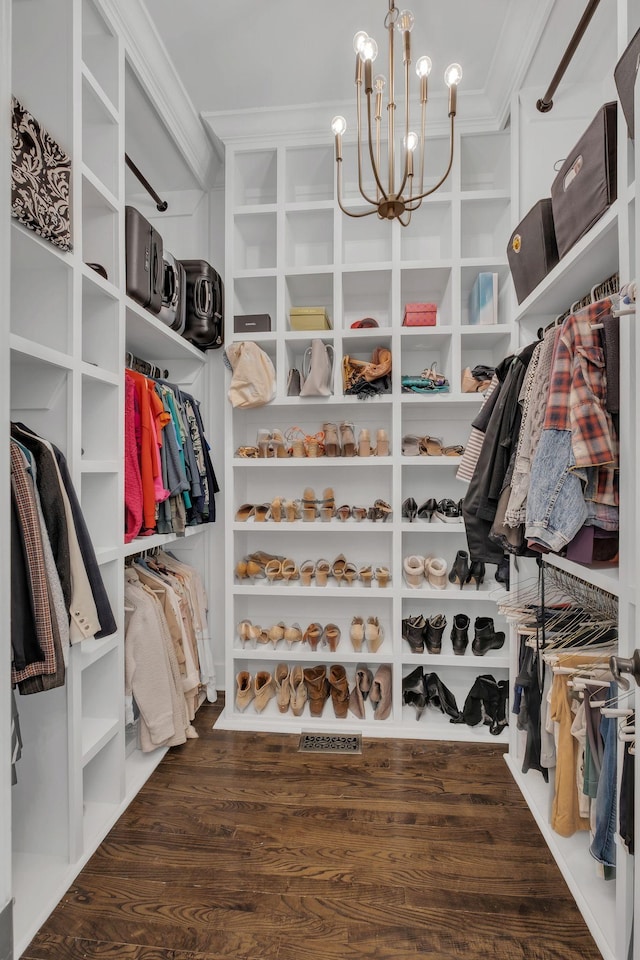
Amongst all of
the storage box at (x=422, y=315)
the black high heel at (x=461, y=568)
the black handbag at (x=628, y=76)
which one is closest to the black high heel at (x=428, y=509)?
the black high heel at (x=461, y=568)

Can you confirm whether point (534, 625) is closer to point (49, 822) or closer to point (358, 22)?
point (49, 822)

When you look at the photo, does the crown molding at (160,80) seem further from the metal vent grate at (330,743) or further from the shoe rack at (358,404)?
the metal vent grate at (330,743)

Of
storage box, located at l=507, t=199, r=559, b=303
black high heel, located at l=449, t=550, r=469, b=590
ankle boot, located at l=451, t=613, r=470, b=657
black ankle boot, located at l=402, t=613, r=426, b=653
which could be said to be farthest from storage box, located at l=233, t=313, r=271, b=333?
ankle boot, located at l=451, t=613, r=470, b=657

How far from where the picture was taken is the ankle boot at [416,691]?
2.45 meters

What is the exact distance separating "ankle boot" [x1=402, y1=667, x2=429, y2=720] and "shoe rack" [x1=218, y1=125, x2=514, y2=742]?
5 centimetres

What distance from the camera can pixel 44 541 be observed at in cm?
134

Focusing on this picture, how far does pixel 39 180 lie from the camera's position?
1385 mm

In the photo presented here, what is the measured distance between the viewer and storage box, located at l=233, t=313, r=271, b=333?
2.52 meters

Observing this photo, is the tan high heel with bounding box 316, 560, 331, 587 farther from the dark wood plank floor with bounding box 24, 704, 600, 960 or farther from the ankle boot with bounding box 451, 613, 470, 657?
the dark wood plank floor with bounding box 24, 704, 600, 960

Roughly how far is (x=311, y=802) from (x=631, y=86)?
2361 mm

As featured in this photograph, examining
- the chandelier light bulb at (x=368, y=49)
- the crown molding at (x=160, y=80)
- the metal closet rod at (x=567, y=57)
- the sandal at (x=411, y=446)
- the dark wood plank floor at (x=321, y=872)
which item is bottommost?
the dark wood plank floor at (x=321, y=872)

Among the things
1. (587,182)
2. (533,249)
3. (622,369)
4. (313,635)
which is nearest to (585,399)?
(622,369)

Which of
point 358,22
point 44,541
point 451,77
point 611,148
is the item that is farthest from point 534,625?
point 358,22

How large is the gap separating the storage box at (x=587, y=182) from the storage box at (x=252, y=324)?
4.57 ft
